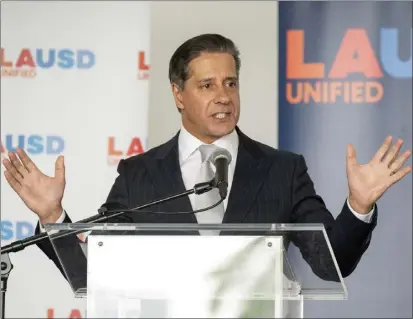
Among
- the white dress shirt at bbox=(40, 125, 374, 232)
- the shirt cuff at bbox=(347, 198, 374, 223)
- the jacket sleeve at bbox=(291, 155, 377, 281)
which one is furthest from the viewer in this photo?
the white dress shirt at bbox=(40, 125, 374, 232)

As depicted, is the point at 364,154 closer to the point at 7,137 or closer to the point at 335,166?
the point at 335,166

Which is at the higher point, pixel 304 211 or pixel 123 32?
pixel 123 32

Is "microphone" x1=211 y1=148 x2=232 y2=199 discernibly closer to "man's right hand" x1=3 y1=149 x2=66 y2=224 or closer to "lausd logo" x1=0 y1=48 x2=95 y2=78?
"man's right hand" x1=3 y1=149 x2=66 y2=224

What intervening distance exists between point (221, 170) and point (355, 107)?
8.53ft

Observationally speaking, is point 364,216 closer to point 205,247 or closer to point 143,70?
point 205,247

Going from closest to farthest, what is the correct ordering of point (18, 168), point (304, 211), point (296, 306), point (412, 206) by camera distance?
point (296, 306)
point (18, 168)
point (304, 211)
point (412, 206)

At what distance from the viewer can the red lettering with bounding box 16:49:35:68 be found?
5375 millimetres

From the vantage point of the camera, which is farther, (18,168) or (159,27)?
(159,27)

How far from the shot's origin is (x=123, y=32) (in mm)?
5398

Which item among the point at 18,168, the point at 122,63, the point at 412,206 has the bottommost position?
the point at 412,206

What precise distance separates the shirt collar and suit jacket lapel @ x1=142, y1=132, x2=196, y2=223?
3cm

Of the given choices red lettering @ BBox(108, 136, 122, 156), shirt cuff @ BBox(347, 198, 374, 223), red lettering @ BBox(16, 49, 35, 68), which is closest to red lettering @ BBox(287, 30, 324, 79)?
red lettering @ BBox(108, 136, 122, 156)

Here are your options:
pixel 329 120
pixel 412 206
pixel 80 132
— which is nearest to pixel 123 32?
pixel 80 132

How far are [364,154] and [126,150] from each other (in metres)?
1.24
